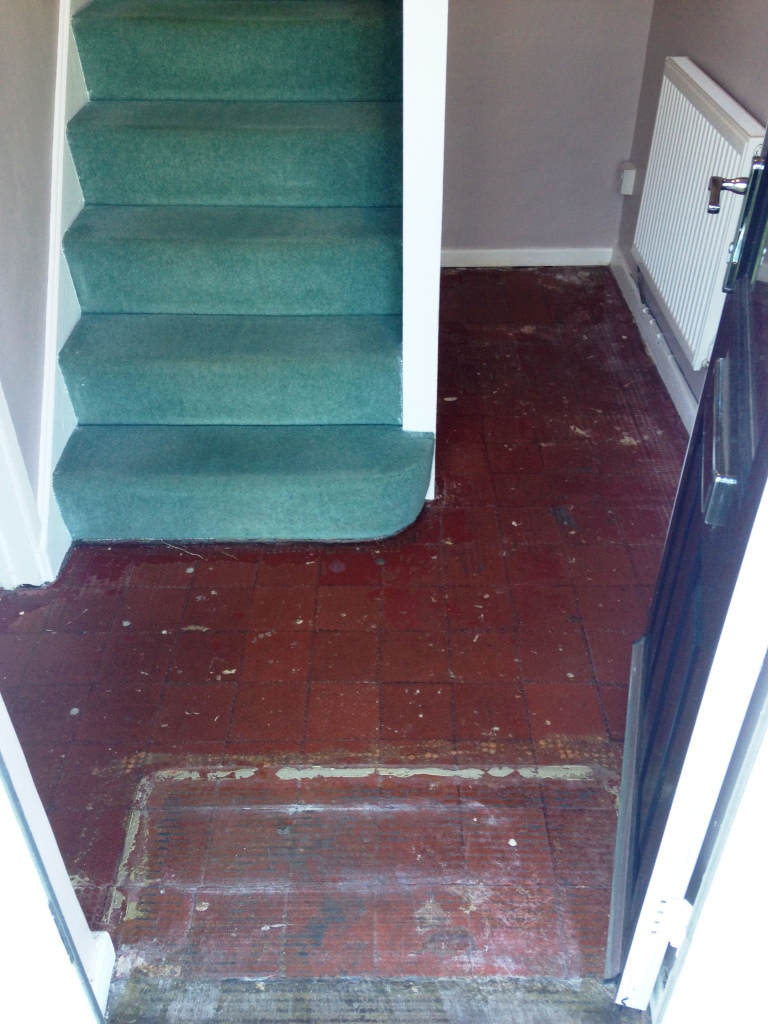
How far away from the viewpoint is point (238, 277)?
106 inches

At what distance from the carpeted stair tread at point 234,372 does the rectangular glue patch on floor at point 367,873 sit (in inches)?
44.8

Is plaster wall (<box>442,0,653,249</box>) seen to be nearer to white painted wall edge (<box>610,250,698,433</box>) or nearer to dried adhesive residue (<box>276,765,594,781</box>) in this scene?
white painted wall edge (<box>610,250,698,433</box>)

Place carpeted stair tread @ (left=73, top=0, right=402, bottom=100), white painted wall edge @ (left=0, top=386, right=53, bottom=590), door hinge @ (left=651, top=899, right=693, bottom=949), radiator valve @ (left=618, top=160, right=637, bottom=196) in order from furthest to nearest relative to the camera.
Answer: radiator valve @ (left=618, top=160, right=637, bottom=196), carpeted stair tread @ (left=73, top=0, right=402, bottom=100), white painted wall edge @ (left=0, top=386, right=53, bottom=590), door hinge @ (left=651, top=899, right=693, bottom=949)

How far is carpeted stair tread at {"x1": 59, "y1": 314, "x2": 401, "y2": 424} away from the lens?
8.46ft

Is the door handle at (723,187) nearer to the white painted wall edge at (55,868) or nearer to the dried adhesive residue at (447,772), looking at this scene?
the dried adhesive residue at (447,772)

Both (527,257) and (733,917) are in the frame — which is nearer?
(733,917)

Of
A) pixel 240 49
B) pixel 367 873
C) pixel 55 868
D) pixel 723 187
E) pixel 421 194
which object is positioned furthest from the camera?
pixel 240 49

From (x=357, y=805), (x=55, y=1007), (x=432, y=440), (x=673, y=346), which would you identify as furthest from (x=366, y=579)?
(x=673, y=346)

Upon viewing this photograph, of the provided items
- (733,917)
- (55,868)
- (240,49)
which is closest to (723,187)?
(733,917)

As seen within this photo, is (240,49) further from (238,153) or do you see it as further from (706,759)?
(706,759)

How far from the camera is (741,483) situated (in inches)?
42.7

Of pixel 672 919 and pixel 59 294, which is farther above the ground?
pixel 59 294

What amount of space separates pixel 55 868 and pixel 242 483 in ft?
4.47

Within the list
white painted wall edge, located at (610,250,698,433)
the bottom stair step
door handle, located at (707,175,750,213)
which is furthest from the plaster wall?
door handle, located at (707,175,750,213)
